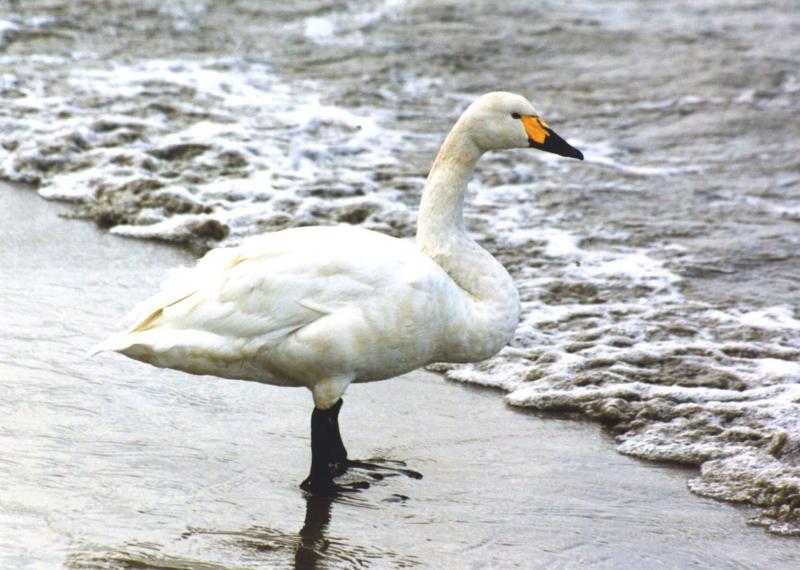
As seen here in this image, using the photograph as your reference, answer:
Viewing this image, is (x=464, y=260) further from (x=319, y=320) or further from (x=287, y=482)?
(x=287, y=482)

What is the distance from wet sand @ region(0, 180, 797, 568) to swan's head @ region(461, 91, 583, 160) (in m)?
1.29

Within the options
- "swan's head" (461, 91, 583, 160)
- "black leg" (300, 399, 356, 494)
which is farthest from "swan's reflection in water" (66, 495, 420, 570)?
"swan's head" (461, 91, 583, 160)

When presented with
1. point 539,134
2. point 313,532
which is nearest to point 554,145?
point 539,134

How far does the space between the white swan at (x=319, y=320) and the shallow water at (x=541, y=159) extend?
4.01 ft

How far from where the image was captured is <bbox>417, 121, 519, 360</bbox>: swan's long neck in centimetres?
516

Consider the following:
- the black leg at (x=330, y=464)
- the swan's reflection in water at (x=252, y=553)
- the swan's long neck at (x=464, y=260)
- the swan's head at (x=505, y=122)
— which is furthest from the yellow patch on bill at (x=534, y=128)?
the swan's reflection in water at (x=252, y=553)

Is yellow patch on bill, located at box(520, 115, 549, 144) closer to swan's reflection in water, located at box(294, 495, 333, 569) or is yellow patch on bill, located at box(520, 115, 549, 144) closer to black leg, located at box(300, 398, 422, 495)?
black leg, located at box(300, 398, 422, 495)

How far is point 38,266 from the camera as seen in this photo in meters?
7.22

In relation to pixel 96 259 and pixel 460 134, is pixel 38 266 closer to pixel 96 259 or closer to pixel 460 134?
pixel 96 259

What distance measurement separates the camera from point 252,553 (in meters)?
4.23

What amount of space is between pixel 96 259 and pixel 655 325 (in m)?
3.31

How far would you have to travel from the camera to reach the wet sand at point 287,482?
430 centimetres

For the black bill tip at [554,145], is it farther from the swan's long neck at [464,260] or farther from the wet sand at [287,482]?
the wet sand at [287,482]

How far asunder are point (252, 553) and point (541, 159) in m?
7.04
